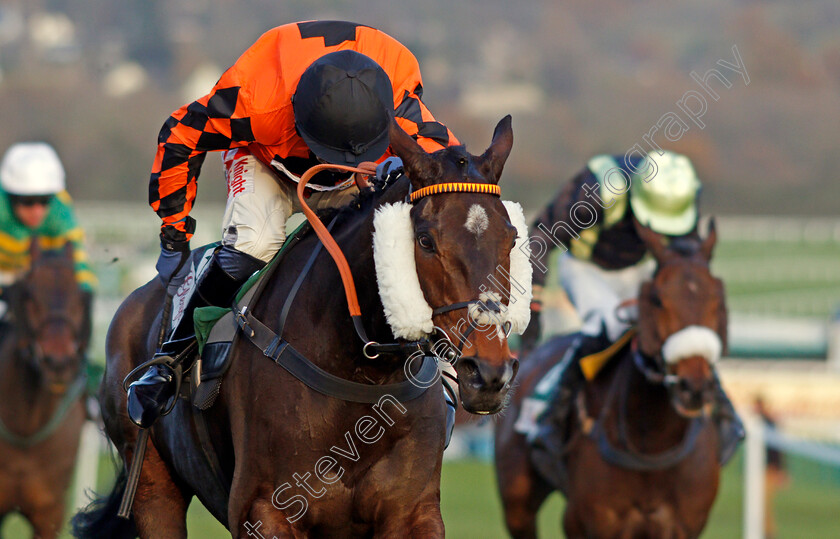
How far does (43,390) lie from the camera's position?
7.29 meters

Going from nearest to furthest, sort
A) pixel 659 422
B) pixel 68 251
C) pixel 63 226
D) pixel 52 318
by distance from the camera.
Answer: pixel 659 422
pixel 52 318
pixel 68 251
pixel 63 226

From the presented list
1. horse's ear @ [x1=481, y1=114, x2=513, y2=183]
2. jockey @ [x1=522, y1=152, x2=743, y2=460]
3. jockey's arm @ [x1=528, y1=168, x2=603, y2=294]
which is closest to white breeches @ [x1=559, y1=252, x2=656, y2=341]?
jockey @ [x1=522, y1=152, x2=743, y2=460]

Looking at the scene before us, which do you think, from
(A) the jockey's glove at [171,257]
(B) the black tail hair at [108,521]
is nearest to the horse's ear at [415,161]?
(A) the jockey's glove at [171,257]

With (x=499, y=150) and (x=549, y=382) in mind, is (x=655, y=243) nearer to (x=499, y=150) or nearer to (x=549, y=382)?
(x=549, y=382)

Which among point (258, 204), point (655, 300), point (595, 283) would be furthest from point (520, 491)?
point (258, 204)

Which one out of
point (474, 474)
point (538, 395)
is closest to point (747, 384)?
point (474, 474)

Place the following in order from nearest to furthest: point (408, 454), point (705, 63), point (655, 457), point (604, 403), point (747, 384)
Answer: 1. point (408, 454)
2. point (655, 457)
3. point (604, 403)
4. point (747, 384)
5. point (705, 63)

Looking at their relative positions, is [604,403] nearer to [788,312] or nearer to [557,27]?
[788,312]

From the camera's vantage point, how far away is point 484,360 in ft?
9.44

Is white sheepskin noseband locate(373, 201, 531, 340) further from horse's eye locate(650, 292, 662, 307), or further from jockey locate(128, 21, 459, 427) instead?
horse's eye locate(650, 292, 662, 307)

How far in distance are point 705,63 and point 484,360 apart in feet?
152

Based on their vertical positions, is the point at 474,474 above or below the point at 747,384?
below

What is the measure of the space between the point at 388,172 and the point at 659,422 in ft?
10.3

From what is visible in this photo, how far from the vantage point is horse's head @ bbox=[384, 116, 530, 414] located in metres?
2.89
